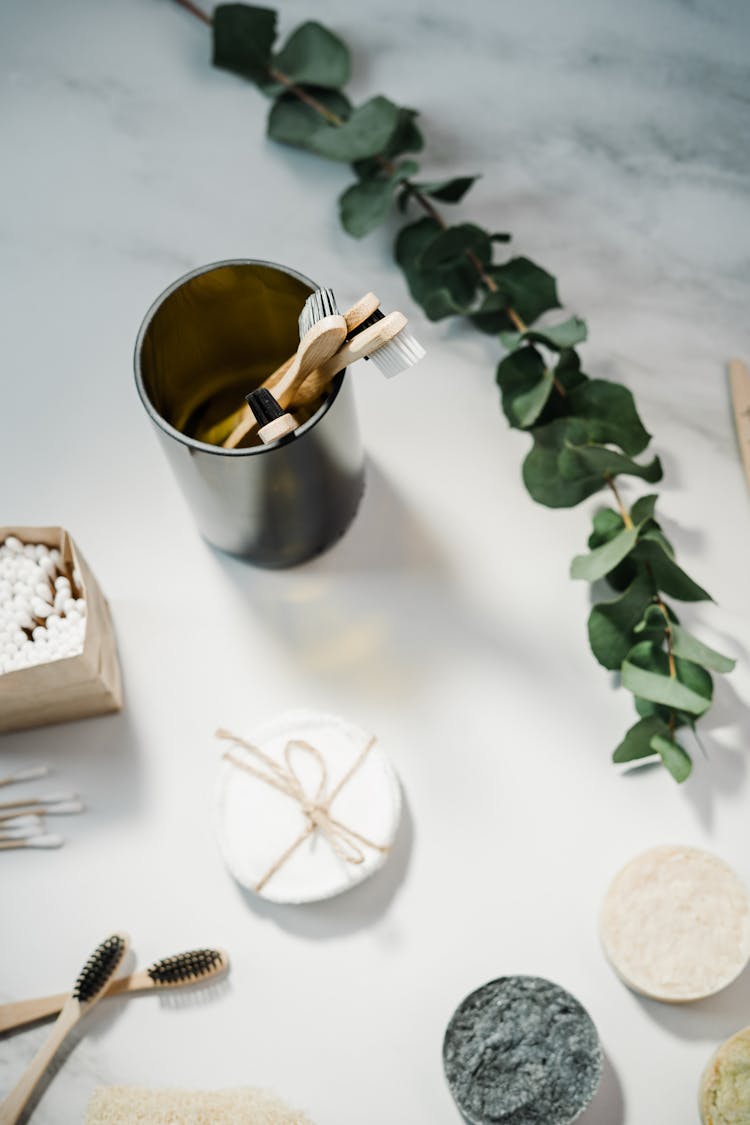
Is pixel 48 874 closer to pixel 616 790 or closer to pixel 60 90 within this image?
pixel 616 790

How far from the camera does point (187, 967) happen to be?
2.42ft

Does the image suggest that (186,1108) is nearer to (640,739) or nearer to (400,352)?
(640,739)

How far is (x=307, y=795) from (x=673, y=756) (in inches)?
9.7

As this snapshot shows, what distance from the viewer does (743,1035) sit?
70 centimetres

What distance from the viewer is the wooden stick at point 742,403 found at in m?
0.83

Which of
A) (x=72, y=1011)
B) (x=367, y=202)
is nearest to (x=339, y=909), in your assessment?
(x=72, y=1011)

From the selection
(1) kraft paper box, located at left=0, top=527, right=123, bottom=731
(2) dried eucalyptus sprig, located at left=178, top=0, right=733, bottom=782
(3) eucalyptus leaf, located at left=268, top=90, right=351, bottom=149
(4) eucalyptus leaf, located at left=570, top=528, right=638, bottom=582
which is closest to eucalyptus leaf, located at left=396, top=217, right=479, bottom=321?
(2) dried eucalyptus sprig, located at left=178, top=0, right=733, bottom=782

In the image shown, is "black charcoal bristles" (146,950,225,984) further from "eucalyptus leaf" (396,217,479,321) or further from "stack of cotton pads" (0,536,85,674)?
"eucalyptus leaf" (396,217,479,321)

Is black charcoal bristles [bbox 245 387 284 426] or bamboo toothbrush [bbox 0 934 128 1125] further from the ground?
black charcoal bristles [bbox 245 387 284 426]

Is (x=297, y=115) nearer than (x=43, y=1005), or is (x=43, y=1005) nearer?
(x=43, y=1005)

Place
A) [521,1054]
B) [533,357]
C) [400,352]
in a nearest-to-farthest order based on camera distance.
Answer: [400,352] < [521,1054] < [533,357]

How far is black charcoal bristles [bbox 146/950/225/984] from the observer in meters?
0.73

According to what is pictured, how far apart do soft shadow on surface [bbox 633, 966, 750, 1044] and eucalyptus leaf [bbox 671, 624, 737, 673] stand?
21 cm

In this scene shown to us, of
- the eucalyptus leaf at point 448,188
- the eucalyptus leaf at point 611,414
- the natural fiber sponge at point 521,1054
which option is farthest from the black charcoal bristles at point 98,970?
the eucalyptus leaf at point 448,188
